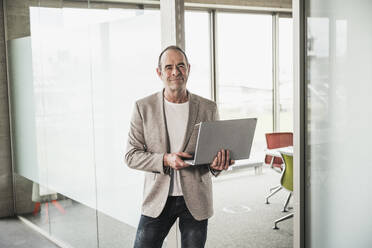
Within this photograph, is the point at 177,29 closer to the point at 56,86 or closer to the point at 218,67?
the point at 56,86

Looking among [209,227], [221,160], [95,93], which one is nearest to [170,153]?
[221,160]

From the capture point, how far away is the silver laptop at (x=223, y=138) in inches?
83.4

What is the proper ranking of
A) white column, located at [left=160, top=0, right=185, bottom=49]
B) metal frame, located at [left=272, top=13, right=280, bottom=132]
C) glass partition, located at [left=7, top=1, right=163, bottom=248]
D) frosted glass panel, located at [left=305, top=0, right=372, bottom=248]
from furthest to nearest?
metal frame, located at [left=272, top=13, right=280, bottom=132] < glass partition, located at [left=7, top=1, right=163, bottom=248] < white column, located at [left=160, top=0, right=185, bottom=49] < frosted glass panel, located at [left=305, top=0, right=372, bottom=248]

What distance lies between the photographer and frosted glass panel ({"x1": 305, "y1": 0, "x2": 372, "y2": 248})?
82.5 inches

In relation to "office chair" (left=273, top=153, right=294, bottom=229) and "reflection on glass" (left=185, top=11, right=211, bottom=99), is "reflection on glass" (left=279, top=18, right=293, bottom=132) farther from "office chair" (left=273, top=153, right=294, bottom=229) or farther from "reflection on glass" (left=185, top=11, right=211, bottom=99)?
"office chair" (left=273, top=153, right=294, bottom=229)

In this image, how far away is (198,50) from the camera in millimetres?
7410

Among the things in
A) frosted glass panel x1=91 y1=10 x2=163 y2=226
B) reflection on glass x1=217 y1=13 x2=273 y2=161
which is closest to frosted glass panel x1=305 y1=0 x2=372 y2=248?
frosted glass panel x1=91 y1=10 x2=163 y2=226

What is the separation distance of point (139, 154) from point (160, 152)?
12cm

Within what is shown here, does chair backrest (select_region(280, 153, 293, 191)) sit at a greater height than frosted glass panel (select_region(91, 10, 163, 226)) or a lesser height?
lesser

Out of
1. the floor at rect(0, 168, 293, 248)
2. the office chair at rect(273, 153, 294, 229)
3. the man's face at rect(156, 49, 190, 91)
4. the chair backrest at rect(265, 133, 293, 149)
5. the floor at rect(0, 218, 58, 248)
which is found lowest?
the floor at rect(0, 218, 58, 248)

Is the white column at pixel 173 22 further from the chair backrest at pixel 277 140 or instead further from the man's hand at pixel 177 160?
the chair backrest at pixel 277 140

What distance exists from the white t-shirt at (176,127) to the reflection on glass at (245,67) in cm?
521

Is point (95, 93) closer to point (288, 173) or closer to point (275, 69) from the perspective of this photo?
point (288, 173)

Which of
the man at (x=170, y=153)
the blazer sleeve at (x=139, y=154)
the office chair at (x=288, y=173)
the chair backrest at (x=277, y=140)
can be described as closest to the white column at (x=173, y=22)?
the man at (x=170, y=153)
